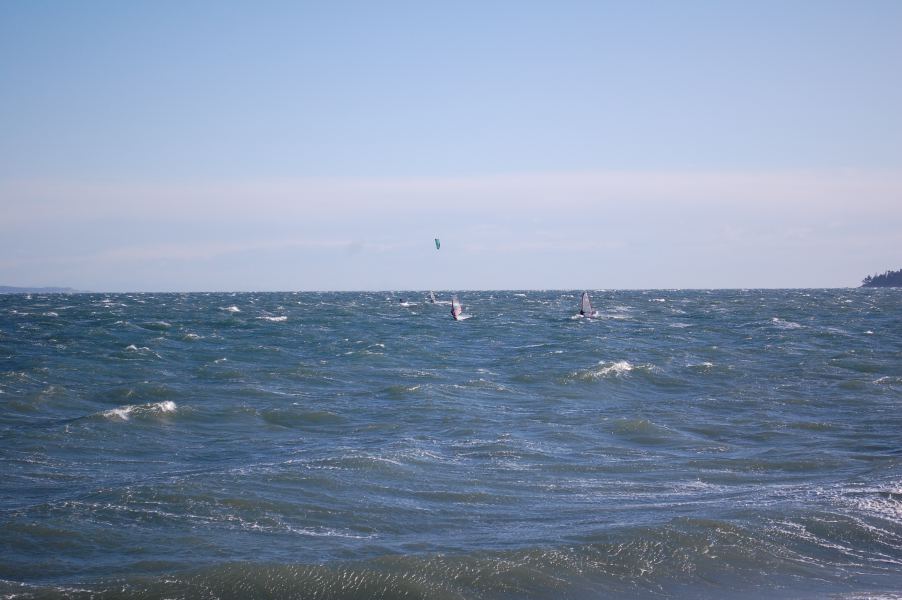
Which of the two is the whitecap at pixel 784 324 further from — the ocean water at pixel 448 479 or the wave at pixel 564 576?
the wave at pixel 564 576

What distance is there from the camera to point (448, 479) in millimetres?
12711

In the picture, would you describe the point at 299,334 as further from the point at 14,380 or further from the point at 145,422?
the point at 145,422

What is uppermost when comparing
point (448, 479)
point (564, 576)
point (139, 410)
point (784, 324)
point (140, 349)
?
point (784, 324)

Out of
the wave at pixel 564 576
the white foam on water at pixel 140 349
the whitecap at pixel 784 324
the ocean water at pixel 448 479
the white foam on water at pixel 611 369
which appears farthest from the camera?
the whitecap at pixel 784 324

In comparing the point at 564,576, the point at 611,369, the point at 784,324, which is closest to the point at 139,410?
the point at 564,576

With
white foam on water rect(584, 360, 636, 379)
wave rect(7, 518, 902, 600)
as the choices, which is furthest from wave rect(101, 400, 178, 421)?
white foam on water rect(584, 360, 636, 379)

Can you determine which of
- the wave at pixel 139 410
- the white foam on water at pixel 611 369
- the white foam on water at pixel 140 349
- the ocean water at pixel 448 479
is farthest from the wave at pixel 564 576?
the white foam on water at pixel 140 349

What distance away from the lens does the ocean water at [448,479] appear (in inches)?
348

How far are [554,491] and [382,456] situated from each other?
331cm

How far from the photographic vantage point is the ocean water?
8.84 m

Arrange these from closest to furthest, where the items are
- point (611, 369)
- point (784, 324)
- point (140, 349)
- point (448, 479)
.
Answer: point (448, 479) < point (611, 369) < point (140, 349) < point (784, 324)

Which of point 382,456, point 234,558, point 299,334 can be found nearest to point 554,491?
point 382,456

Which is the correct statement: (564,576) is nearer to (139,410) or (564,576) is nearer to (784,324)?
(139,410)

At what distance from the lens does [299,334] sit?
40938mm
